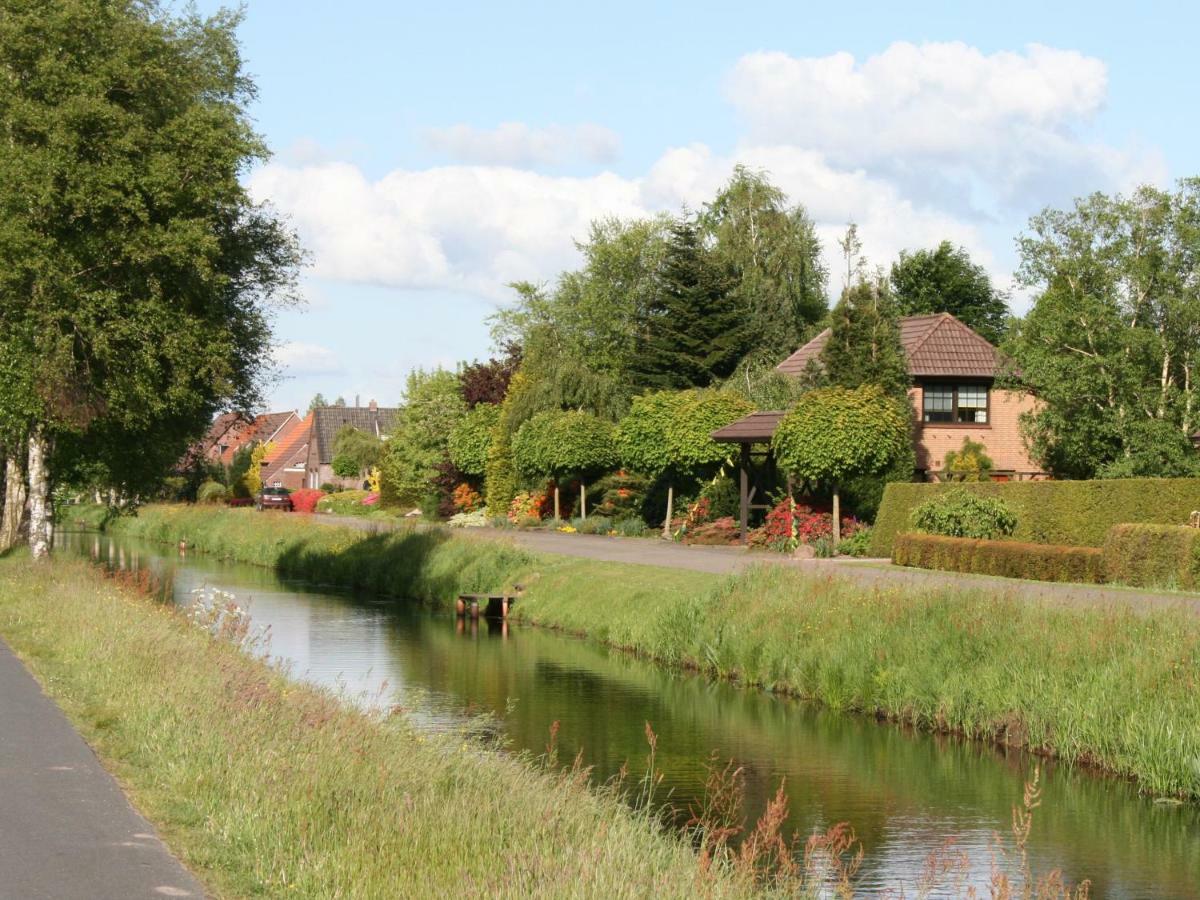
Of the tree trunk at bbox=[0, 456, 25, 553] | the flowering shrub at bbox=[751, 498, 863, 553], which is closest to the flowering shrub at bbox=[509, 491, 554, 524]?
the flowering shrub at bbox=[751, 498, 863, 553]

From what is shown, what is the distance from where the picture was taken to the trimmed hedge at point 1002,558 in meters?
29.6

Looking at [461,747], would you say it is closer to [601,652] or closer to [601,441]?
[601,652]

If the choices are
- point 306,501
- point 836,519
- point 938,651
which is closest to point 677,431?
point 836,519

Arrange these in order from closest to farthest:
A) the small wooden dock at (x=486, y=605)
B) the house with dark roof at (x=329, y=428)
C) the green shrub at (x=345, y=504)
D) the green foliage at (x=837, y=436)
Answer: the small wooden dock at (x=486, y=605)
the green foliage at (x=837, y=436)
the green shrub at (x=345, y=504)
the house with dark roof at (x=329, y=428)

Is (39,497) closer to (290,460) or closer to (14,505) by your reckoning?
(14,505)

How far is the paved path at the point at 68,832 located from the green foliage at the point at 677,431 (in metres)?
34.4

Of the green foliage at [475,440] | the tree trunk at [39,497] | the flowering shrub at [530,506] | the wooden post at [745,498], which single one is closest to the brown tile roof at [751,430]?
the wooden post at [745,498]

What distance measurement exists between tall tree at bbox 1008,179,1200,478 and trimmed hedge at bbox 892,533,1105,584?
1251 centimetres

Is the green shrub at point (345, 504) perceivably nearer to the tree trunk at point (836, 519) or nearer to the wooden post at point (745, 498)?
the wooden post at point (745, 498)

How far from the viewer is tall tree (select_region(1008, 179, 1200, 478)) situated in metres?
44.9

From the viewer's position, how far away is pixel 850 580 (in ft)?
83.0

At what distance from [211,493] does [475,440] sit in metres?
28.4

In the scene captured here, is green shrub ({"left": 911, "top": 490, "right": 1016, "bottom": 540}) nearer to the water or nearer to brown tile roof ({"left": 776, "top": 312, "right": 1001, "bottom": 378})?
the water

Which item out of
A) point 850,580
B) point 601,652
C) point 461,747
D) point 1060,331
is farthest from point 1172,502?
point 461,747
